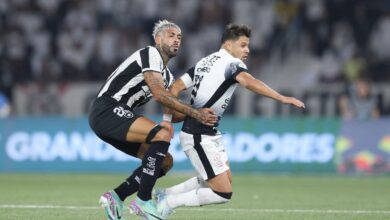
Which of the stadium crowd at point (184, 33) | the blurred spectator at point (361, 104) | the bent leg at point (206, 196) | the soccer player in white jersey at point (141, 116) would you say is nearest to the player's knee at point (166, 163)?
the soccer player in white jersey at point (141, 116)

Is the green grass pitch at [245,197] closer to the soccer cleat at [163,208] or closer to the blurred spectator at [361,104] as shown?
the soccer cleat at [163,208]

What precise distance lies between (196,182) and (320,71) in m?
12.5

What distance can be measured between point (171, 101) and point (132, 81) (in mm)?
607

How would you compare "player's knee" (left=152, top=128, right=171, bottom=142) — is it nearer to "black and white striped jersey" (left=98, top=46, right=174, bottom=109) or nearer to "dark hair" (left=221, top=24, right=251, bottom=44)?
"black and white striped jersey" (left=98, top=46, right=174, bottom=109)

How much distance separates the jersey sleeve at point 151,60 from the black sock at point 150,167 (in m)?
0.76

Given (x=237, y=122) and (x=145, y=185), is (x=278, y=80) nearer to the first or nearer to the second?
(x=237, y=122)

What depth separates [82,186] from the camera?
1620 cm

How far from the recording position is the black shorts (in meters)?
10.0

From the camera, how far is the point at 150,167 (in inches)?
387

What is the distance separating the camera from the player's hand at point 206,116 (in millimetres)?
9680

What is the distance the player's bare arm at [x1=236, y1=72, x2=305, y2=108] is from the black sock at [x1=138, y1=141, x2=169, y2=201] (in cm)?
104

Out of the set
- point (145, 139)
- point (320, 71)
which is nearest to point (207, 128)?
point (145, 139)

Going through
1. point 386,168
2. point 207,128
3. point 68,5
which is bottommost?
point 386,168

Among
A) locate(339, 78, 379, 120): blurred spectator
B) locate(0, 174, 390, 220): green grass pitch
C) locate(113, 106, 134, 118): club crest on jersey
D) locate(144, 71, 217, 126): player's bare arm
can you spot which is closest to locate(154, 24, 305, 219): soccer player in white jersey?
locate(144, 71, 217, 126): player's bare arm
